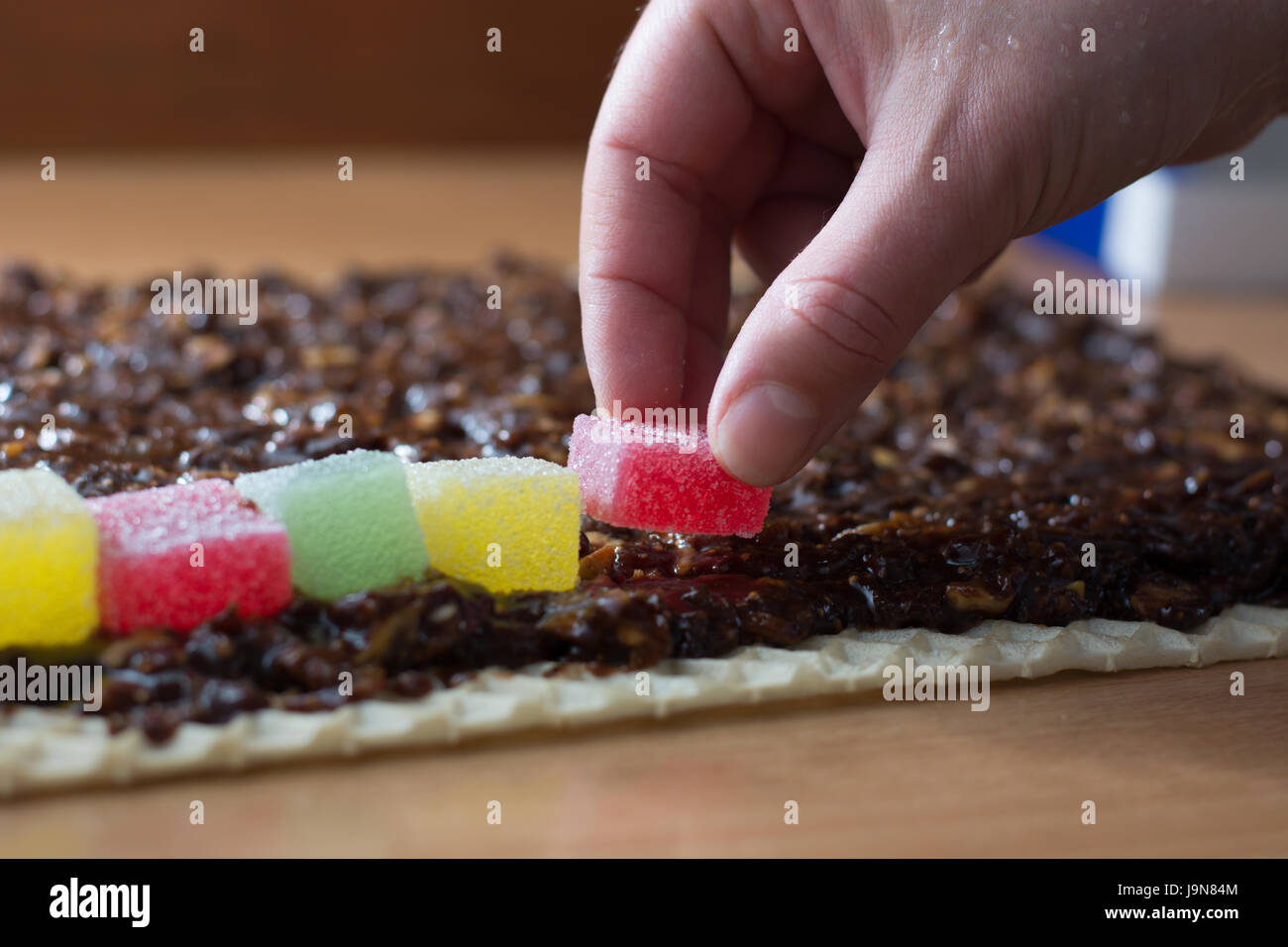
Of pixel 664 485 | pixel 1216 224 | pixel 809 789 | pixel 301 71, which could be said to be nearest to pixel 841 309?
pixel 664 485

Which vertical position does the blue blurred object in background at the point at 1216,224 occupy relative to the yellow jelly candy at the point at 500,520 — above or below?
above

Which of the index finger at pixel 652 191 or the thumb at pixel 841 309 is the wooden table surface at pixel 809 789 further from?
the index finger at pixel 652 191

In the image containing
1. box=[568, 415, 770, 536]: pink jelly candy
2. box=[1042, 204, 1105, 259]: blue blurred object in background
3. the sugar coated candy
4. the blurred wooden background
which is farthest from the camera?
the blurred wooden background

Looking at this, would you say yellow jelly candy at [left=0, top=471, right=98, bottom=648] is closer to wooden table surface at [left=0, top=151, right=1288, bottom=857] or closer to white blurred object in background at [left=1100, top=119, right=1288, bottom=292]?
wooden table surface at [left=0, top=151, right=1288, bottom=857]

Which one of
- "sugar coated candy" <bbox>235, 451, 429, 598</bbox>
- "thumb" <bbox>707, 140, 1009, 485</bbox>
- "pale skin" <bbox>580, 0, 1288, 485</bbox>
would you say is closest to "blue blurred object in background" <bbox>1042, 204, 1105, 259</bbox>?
"pale skin" <bbox>580, 0, 1288, 485</bbox>

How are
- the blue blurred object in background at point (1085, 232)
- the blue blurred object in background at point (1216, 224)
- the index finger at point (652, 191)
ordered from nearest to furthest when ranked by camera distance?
1. the index finger at point (652, 191)
2. the blue blurred object in background at point (1216, 224)
3. the blue blurred object in background at point (1085, 232)

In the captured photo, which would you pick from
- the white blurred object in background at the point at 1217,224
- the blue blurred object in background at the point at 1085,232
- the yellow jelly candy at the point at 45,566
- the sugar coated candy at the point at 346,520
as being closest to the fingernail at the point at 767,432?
the sugar coated candy at the point at 346,520
